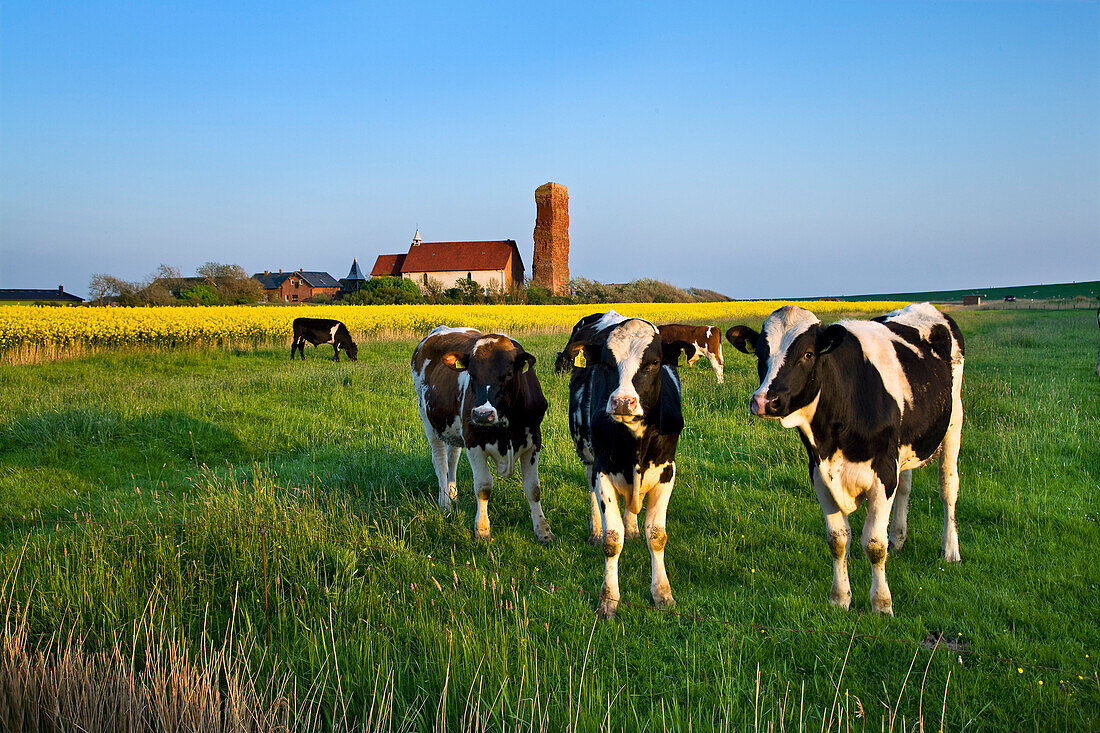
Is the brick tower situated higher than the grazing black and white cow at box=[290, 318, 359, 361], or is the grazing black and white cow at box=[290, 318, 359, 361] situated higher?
the brick tower

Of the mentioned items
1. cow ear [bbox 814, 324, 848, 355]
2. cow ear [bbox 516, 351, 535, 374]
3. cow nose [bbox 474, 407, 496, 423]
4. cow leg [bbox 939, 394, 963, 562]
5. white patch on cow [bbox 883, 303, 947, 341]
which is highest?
white patch on cow [bbox 883, 303, 947, 341]

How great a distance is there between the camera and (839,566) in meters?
4.41

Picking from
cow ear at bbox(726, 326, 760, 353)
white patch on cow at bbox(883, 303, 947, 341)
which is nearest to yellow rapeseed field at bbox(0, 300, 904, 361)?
cow ear at bbox(726, 326, 760, 353)

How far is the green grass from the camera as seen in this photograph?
10.8ft

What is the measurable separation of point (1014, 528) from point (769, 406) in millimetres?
3167

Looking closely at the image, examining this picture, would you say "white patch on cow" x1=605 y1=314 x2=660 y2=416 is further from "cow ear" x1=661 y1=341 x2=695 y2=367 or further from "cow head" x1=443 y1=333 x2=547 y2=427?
"cow head" x1=443 y1=333 x2=547 y2=427

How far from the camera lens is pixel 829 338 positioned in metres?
4.25

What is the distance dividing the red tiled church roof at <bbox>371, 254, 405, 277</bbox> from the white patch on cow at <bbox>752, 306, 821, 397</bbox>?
7764cm

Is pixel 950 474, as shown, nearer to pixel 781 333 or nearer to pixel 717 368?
pixel 781 333

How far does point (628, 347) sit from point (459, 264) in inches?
2847

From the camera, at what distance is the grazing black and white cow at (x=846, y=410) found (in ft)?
13.8

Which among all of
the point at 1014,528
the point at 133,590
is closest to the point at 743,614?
the point at 1014,528

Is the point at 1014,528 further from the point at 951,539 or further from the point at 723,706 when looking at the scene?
the point at 723,706

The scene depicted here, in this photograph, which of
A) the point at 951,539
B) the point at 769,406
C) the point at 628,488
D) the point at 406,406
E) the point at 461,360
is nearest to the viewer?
the point at 769,406
